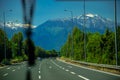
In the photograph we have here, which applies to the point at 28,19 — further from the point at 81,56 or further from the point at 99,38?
the point at 81,56

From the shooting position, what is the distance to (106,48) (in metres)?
111

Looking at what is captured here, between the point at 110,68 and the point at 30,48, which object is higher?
the point at 30,48

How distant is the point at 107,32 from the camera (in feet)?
350

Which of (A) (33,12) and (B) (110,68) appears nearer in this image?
(A) (33,12)

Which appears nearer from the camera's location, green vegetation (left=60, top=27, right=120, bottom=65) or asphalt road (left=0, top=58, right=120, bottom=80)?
asphalt road (left=0, top=58, right=120, bottom=80)

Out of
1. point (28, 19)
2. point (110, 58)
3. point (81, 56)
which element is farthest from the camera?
point (81, 56)

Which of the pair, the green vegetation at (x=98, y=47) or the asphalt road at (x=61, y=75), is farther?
the green vegetation at (x=98, y=47)

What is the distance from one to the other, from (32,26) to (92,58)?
125142 mm

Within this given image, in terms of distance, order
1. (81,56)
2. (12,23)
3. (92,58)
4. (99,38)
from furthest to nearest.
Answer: (81,56)
(92,58)
(99,38)
(12,23)

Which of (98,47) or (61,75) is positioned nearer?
(61,75)

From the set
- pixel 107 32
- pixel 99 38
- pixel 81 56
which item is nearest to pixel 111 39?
pixel 107 32

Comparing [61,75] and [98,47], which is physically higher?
[98,47]

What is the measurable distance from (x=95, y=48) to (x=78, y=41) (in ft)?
66.6

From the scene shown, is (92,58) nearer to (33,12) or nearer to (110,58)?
(110,58)
